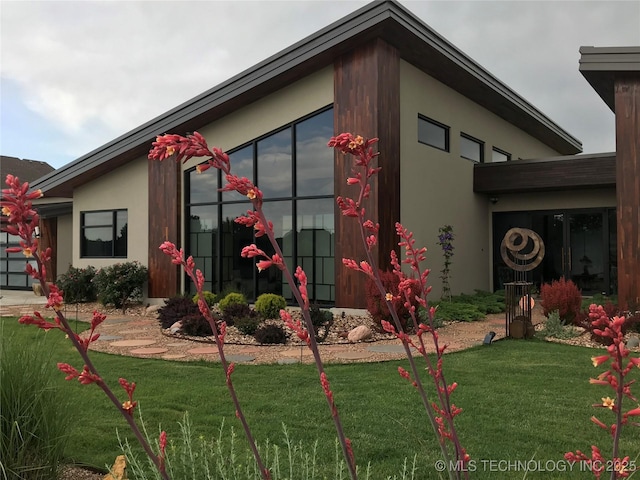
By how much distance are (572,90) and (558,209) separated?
16.5ft

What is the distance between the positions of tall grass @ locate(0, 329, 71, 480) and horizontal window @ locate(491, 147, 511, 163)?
14.9m

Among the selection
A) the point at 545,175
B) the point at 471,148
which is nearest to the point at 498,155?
the point at 471,148

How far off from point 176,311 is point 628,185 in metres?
8.87

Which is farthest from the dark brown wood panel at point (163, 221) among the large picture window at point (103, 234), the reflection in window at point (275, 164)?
the reflection in window at point (275, 164)

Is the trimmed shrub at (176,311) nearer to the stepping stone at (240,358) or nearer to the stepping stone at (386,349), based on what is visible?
the stepping stone at (240,358)

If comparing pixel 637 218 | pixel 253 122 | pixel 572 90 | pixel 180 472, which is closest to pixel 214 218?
pixel 253 122

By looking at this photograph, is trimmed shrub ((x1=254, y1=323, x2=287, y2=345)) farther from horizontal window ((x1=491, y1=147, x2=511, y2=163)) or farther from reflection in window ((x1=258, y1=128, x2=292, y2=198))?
horizontal window ((x1=491, y1=147, x2=511, y2=163))

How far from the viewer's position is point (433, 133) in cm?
1316

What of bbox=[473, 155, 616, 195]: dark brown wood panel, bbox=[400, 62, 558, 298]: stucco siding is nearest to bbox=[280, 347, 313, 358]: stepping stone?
bbox=[400, 62, 558, 298]: stucco siding

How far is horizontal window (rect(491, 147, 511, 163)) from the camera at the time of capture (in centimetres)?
1606

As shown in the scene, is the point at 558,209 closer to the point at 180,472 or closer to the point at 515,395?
the point at 515,395

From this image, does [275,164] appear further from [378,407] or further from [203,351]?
[378,407]

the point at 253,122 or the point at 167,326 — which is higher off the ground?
the point at 253,122

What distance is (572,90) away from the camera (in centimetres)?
1703
